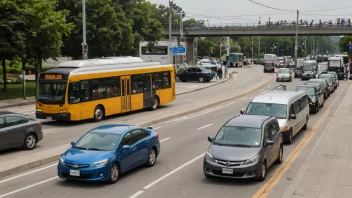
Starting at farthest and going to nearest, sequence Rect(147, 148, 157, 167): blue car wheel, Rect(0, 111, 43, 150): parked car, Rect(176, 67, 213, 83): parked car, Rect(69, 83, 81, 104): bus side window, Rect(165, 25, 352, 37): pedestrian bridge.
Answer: Rect(165, 25, 352, 37): pedestrian bridge → Rect(176, 67, 213, 83): parked car → Rect(69, 83, 81, 104): bus side window → Rect(0, 111, 43, 150): parked car → Rect(147, 148, 157, 167): blue car wheel

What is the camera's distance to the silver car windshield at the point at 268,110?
784 inches

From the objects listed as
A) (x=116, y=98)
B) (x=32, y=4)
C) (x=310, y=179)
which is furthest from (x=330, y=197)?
(x=32, y=4)

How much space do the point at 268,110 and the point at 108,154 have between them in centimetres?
937

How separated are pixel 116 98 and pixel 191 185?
592 inches

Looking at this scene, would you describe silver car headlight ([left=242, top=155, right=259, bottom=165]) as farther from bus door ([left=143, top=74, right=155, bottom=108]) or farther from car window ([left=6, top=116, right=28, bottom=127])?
bus door ([left=143, top=74, right=155, bottom=108])

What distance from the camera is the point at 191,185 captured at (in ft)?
42.8

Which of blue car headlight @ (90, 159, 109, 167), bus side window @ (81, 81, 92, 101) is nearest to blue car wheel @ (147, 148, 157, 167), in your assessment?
blue car headlight @ (90, 159, 109, 167)

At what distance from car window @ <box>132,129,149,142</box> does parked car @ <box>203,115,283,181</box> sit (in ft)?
7.10

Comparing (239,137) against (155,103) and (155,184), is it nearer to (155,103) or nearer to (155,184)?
(155,184)

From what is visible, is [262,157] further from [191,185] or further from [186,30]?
[186,30]

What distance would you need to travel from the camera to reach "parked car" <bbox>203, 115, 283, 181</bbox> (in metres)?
12.8

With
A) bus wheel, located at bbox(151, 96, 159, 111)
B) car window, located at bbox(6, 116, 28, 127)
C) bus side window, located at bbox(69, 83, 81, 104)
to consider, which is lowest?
bus wheel, located at bbox(151, 96, 159, 111)

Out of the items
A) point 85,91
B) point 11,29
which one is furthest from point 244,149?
point 11,29

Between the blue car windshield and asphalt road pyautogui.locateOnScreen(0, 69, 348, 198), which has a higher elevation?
the blue car windshield
